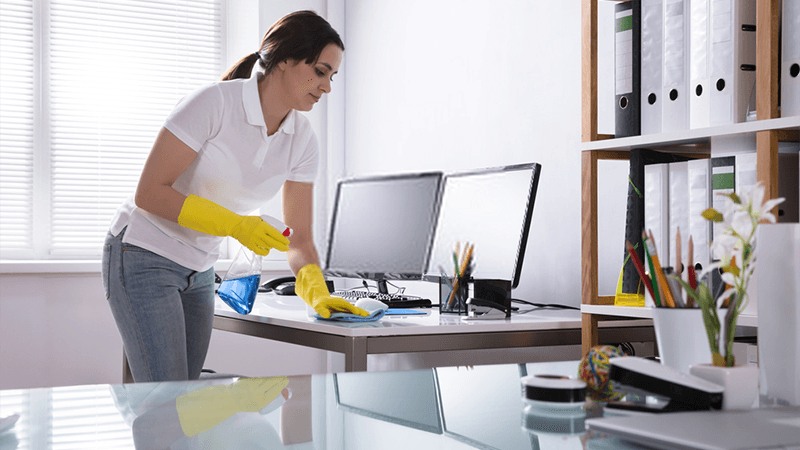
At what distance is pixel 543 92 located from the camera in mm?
2340

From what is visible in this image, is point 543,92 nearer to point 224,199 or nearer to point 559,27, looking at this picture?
point 559,27

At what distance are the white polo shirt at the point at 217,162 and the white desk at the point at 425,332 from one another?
10.0 inches

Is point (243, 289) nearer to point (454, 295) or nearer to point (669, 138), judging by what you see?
point (454, 295)

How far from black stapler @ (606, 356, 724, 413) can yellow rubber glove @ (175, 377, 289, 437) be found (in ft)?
1.20

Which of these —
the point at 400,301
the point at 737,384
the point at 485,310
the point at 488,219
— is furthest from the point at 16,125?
the point at 737,384

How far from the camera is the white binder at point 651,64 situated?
1.51 m

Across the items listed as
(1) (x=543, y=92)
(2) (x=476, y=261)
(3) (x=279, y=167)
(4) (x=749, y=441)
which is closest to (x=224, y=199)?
(3) (x=279, y=167)

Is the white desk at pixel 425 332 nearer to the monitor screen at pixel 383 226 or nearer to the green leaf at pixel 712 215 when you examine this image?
the monitor screen at pixel 383 226

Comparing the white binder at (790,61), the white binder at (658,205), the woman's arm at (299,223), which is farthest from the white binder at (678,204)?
the woman's arm at (299,223)

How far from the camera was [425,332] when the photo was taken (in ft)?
5.37

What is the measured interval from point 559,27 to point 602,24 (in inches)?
6.8

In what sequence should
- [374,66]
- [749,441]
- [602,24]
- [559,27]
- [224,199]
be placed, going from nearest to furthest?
[749,441], [224,199], [602,24], [559,27], [374,66]

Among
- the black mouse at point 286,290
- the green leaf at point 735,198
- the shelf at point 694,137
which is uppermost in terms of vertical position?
the shelf at point 694,137

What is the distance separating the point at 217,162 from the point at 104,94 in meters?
1.94
